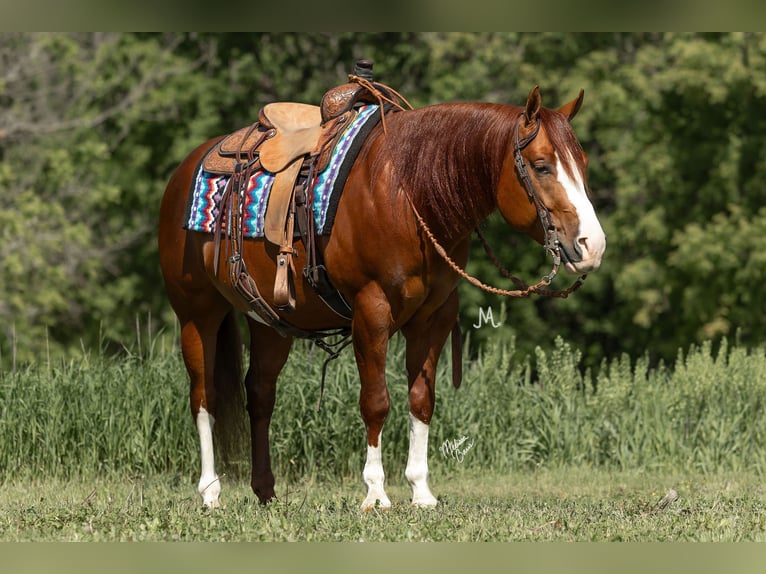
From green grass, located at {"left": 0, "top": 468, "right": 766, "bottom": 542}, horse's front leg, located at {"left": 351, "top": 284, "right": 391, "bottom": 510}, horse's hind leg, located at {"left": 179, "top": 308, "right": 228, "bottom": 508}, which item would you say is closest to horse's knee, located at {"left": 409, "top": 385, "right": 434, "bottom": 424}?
horse's front leg, located at {"left": 351, "top": 284, "right": 391, "bottom": 510}

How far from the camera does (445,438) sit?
8.77 m

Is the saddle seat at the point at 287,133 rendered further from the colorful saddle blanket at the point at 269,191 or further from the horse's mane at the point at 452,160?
the horse's mane at the point at 452,160

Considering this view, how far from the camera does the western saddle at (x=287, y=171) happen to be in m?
6.06

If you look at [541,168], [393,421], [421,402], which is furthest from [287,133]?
[393,421]

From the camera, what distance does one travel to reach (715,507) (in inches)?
242

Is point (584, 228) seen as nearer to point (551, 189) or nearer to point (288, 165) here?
point (551, 189)

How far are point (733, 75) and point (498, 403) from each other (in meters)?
8.67

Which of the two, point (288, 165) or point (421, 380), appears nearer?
point (421, 380)

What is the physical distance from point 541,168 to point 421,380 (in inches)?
52.9

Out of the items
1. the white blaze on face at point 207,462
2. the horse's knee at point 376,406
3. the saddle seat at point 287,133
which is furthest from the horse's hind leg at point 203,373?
the horse's knee at point 376,406

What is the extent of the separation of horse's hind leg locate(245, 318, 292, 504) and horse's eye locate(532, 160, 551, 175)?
2240mm

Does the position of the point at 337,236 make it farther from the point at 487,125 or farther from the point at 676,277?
the point at 676,277

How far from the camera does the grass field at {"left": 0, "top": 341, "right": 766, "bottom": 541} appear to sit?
7340mm

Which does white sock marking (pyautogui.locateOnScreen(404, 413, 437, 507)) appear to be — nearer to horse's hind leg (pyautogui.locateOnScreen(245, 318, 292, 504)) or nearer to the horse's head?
horse's hind leg (pyautogui.locateOnScreen(245, 318, 292, 504))
